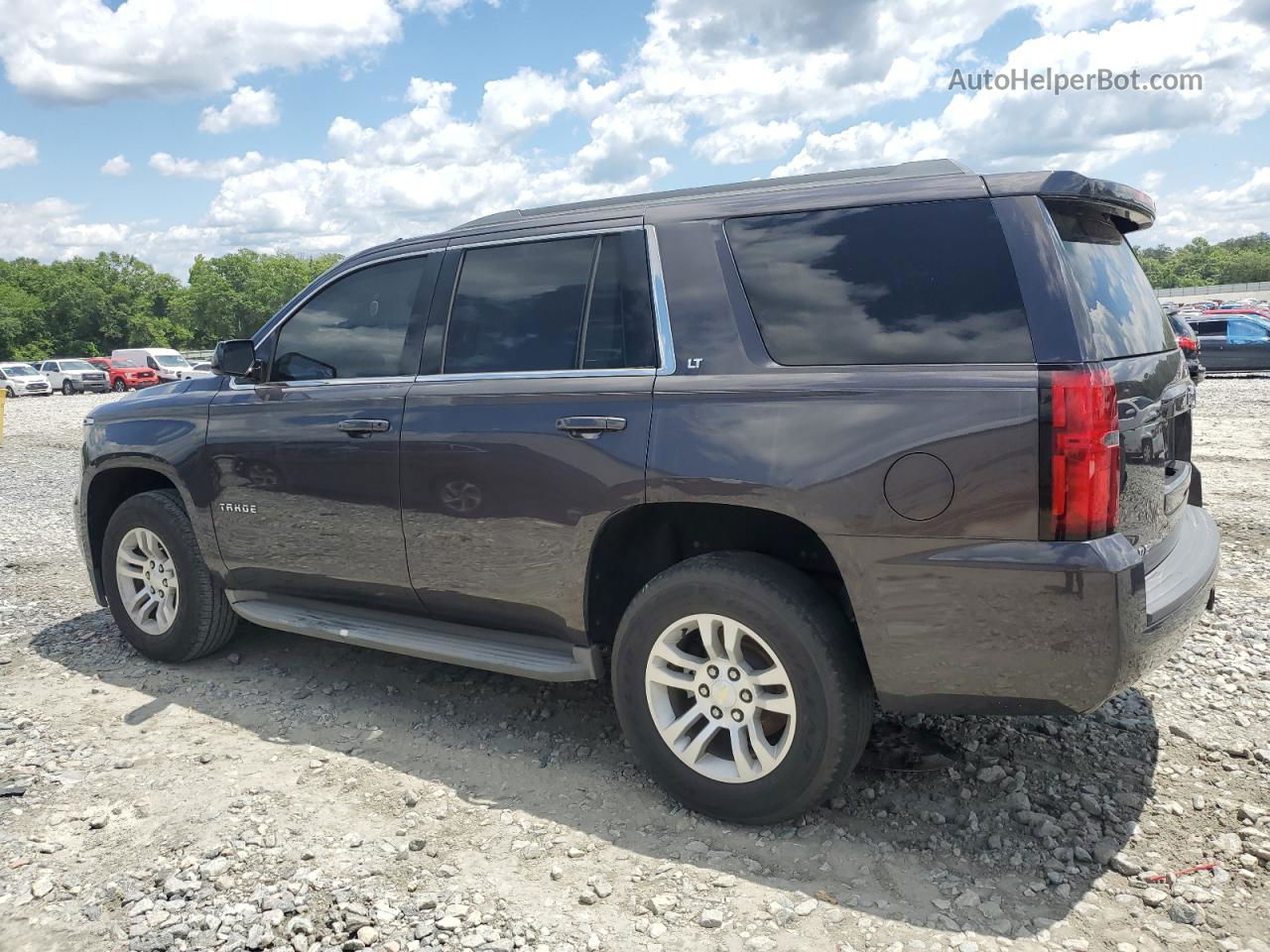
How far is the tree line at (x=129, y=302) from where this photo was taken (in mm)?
94625

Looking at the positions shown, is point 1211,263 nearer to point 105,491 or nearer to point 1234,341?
point 1234,341

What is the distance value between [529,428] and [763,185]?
47.7 inches

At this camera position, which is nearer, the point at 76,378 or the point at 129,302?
the point at 76,378

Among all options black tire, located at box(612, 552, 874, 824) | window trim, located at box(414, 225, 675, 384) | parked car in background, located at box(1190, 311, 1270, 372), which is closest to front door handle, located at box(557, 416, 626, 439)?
window trim, located at box(414, 225, 675, 384)

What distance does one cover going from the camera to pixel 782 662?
300 centimetres

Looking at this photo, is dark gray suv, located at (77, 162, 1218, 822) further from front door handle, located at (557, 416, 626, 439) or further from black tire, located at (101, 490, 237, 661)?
black tire, located at (101, 490, 237, 661)

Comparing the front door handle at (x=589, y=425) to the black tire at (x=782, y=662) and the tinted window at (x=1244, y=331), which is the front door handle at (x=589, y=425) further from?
the tinted window at (x=1244, y=331)

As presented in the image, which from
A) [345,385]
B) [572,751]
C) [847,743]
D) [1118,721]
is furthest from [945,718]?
[345,385]

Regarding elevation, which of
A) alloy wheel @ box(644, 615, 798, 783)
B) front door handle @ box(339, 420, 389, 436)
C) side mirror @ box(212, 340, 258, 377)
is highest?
side mirror @ box(212, 340, 258, 377)

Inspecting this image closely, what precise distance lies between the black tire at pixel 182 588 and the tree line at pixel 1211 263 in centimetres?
13466

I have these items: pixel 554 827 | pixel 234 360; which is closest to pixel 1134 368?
pixel 554 827

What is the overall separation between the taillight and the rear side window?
4.34 feet

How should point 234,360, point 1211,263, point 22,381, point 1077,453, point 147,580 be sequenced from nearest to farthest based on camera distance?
1. point 1077,453
2. point 234,360
3. point 147,580
4. point 22,381
5. point 1211,263

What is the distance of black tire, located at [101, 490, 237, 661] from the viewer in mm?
4703
